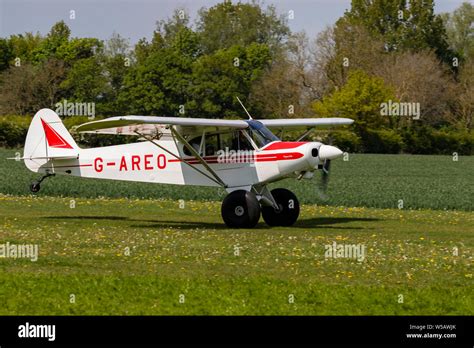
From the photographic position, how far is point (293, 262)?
1780 centimetres

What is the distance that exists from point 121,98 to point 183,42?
25113 mm

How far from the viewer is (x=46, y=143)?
26203 millimetres

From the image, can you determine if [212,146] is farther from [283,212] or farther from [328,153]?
[328,153]

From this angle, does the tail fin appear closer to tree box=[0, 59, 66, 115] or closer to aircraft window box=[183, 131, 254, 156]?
aircraft window box=[183, 131, 254, 156]

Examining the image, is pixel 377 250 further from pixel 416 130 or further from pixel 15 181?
pixel 416 130

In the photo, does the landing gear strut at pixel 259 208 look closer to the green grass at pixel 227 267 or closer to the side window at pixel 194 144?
the green grass at pixel 227 267

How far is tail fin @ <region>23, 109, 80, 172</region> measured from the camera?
2606 cm

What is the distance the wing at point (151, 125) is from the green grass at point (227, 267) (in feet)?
7.09

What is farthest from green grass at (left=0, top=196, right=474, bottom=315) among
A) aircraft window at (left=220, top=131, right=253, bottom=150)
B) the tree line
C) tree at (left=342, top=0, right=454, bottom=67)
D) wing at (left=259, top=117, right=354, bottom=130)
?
tree at (left=342, top=0, right=454, bottom=67)

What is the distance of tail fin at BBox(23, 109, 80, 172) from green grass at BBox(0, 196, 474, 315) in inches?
55.4

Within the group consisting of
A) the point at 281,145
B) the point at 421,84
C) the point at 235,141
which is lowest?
the point at 281,145

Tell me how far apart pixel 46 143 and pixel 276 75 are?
86.9 metres

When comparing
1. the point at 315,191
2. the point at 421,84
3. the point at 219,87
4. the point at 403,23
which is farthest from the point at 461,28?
the point at 315,191
